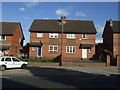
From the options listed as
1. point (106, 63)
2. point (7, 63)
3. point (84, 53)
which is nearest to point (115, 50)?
point (84, 53)

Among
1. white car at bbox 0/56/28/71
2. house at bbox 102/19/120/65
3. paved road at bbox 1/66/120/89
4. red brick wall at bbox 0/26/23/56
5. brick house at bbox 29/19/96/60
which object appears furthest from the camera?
red brick wall at bbox 0/26/23/56

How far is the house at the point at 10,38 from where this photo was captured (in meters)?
35.2

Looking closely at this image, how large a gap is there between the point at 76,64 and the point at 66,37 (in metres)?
8.67

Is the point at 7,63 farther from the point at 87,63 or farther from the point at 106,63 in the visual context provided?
the point at 106,63

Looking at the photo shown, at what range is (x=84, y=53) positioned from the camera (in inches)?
1335

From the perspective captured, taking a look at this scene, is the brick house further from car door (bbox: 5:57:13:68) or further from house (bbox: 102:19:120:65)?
car door (bbox: 5:57:13:68)

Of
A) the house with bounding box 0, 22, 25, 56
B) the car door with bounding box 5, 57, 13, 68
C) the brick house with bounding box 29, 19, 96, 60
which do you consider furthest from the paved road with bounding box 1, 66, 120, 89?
the house with bounding box 0, 22, 25, 56

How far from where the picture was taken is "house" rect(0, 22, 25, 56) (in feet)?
116

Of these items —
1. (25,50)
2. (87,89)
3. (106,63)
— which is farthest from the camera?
(25,50)

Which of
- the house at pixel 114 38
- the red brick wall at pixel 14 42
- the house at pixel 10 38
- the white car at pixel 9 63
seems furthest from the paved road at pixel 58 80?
the red brick wall at pixel 14 42

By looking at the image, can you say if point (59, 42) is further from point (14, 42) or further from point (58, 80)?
point (58, 80)

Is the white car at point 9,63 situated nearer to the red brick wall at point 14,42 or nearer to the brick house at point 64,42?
the brick house at point 64,42

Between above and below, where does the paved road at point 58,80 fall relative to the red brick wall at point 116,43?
below

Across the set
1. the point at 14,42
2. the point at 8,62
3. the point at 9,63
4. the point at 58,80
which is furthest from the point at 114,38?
the point at 58,80
